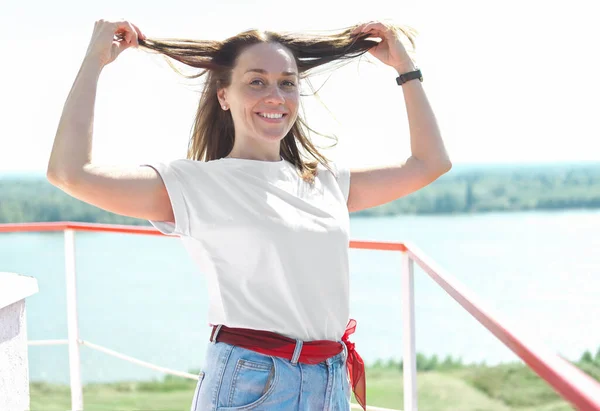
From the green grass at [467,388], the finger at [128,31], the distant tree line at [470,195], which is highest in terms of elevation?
the finger at [128,31]

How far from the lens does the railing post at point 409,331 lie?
6.99 ft

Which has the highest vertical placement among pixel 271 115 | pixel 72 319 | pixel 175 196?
pixel 271 115

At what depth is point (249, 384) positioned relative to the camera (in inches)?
55.7

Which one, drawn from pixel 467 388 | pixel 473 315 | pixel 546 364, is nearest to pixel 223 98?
pixel 473 315

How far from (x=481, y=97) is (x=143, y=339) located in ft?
76.5

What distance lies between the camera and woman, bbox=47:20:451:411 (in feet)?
4.67

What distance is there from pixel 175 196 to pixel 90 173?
167 mm

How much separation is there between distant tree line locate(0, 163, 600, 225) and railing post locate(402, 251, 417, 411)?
3168 cm

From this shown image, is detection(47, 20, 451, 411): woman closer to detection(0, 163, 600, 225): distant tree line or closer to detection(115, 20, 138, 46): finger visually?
detection(115, 20, 138, 46): finger

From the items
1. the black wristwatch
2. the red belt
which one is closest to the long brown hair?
the black wristwatch

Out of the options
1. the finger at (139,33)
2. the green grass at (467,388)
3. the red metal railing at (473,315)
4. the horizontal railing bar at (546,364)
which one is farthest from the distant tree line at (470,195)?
the horizontal railing bar at (546,364)

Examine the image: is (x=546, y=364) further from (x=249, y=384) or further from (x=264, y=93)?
(x=264, y=93)

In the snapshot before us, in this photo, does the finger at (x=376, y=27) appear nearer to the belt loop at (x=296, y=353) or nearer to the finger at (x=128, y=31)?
the finger at (x=128, y=31)

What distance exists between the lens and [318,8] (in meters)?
36.5
